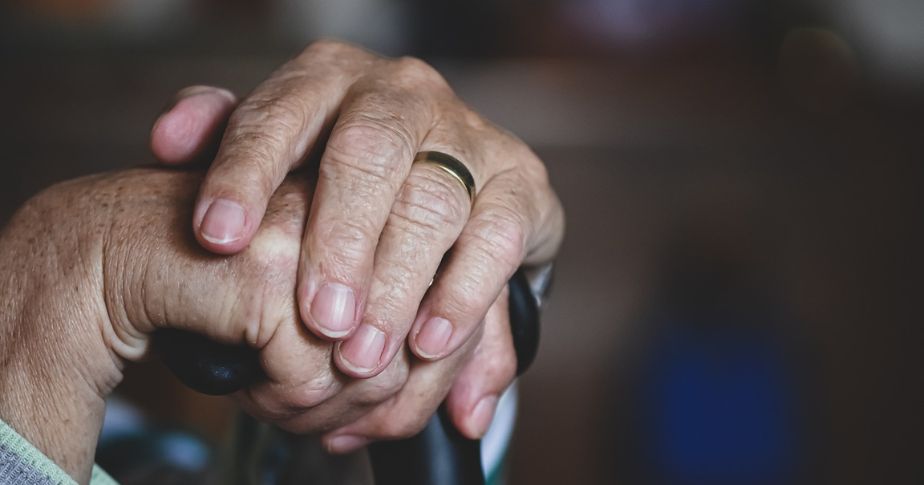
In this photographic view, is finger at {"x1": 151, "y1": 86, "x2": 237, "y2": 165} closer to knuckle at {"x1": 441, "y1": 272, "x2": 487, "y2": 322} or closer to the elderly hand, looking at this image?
the elderly hand

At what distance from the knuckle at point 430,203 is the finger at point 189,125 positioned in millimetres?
166

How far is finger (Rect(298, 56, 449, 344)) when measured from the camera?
48 centimetres

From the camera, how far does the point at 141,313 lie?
1.66ft

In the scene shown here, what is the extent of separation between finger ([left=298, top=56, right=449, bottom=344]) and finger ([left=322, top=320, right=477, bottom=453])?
0.22ft

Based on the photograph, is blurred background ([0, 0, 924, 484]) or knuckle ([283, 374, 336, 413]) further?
blurred background ([0, 0, 924, 484])

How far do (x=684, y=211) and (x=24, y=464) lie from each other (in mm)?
1951

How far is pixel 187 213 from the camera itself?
525 millimetres

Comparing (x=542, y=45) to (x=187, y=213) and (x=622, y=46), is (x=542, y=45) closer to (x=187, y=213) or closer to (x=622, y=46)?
(x=622, y=46)

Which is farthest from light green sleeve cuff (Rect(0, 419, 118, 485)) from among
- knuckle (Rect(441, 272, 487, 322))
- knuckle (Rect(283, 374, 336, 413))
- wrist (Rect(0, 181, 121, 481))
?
knuckle (Rect(441, 272, 487, 322))

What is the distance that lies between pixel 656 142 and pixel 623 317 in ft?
1.49

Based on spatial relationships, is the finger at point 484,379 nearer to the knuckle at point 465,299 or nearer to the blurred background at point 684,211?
the knuckle at point 465,299

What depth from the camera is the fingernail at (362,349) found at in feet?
1.61

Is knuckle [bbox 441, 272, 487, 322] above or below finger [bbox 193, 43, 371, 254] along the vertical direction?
below

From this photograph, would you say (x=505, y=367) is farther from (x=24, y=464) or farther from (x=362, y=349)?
(x=24, y=464)
